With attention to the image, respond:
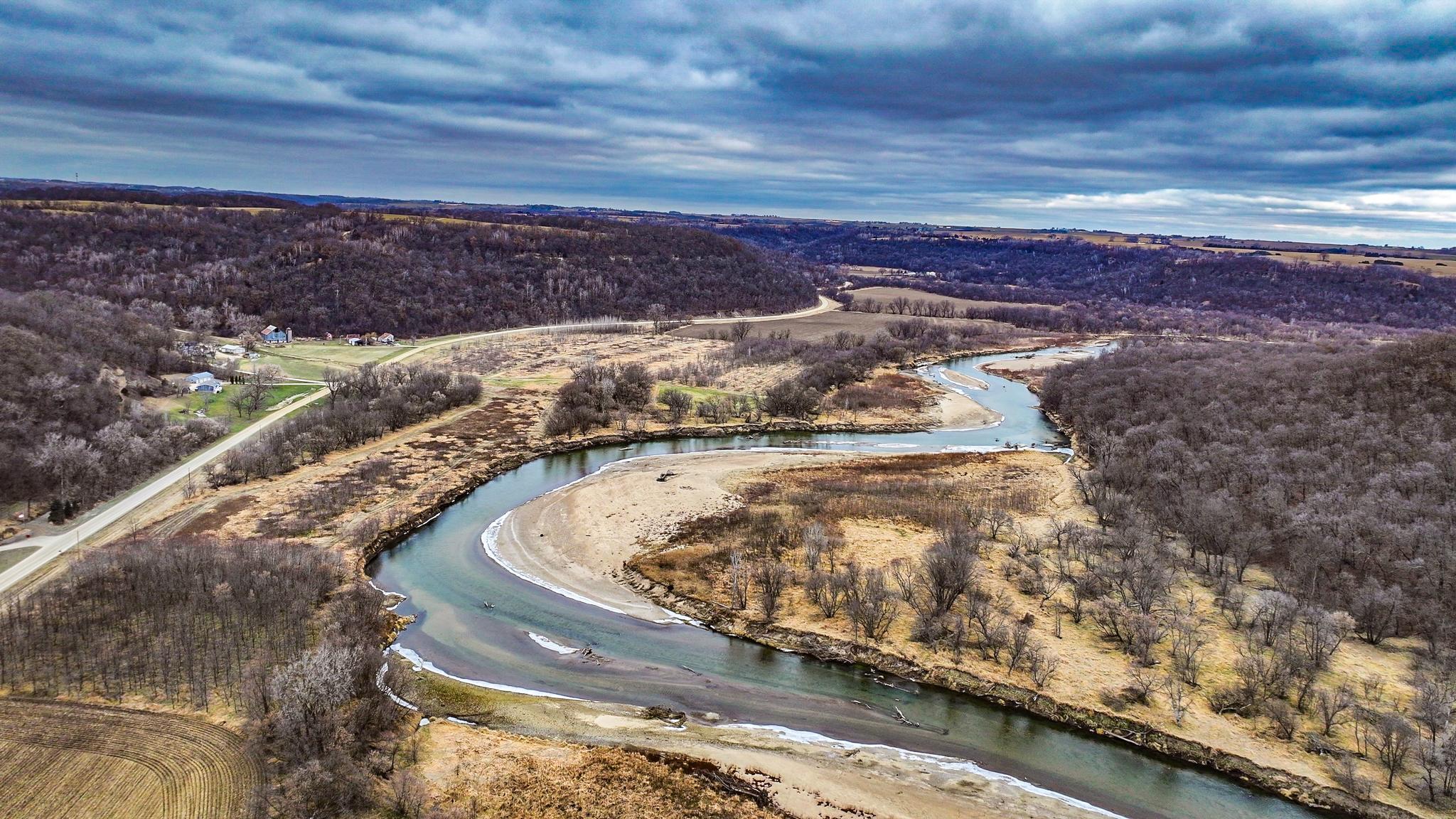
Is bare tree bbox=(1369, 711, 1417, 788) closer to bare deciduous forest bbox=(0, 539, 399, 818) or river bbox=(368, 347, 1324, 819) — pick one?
river bbox=(368, 347, 1324, 819)

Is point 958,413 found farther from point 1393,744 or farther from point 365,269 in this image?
point 365,269

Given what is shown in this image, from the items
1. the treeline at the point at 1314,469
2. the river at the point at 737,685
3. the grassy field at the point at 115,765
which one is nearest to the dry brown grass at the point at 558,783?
the river at the point at 737,685

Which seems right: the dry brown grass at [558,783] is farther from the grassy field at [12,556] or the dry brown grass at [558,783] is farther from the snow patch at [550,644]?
the grassy field at [12,556]

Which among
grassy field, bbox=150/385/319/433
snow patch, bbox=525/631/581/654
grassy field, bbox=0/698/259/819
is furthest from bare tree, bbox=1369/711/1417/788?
grassy field, bbox=150/385/319/433

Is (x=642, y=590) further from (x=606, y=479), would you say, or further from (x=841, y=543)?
(x=606, y=479)

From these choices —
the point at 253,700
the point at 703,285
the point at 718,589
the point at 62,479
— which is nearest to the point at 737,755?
the point at 718,589
